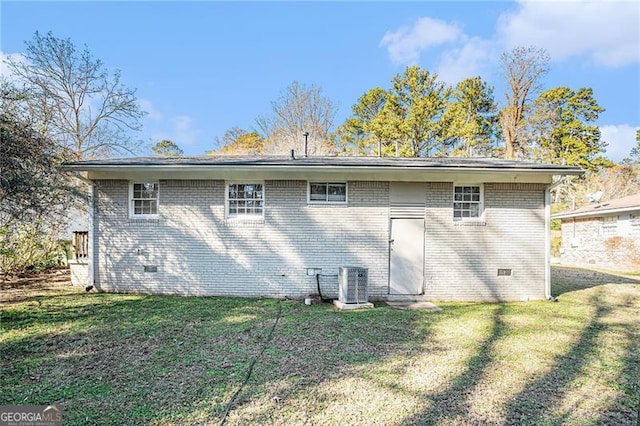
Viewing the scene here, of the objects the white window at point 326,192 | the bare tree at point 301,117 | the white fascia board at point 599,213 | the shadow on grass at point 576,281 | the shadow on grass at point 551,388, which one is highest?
the bare tree at point 301,117

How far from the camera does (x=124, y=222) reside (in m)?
8.04

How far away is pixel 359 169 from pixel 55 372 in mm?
5898

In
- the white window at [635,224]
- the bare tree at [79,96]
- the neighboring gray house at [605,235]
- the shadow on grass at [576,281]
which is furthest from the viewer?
the neighboring gray house at [605,235]

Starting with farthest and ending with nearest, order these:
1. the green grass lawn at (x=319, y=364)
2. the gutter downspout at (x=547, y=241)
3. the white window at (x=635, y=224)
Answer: the white window at (x=635, y=224)
the gutter downspout at (x=547, y=241)
the green grass lawn at (x=319, y=364)

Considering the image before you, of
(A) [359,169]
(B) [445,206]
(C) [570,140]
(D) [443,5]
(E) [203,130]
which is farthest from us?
(E) [203,130]

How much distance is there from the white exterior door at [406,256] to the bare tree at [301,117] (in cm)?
1754

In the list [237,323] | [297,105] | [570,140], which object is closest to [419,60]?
[297,105]

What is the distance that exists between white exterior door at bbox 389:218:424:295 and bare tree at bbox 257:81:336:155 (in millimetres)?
17544

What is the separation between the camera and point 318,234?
7.83 metres

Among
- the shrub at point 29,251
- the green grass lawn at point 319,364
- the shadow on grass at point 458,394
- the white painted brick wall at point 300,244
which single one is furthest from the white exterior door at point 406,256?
the shrub at point 29,251

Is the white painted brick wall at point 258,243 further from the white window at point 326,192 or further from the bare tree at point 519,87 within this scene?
the bare tree at point 519,87

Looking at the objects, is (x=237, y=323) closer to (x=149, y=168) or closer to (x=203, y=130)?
(x=149, y=168)

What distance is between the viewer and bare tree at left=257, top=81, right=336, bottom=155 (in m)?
25.0

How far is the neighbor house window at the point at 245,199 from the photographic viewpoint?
26.3 ft
